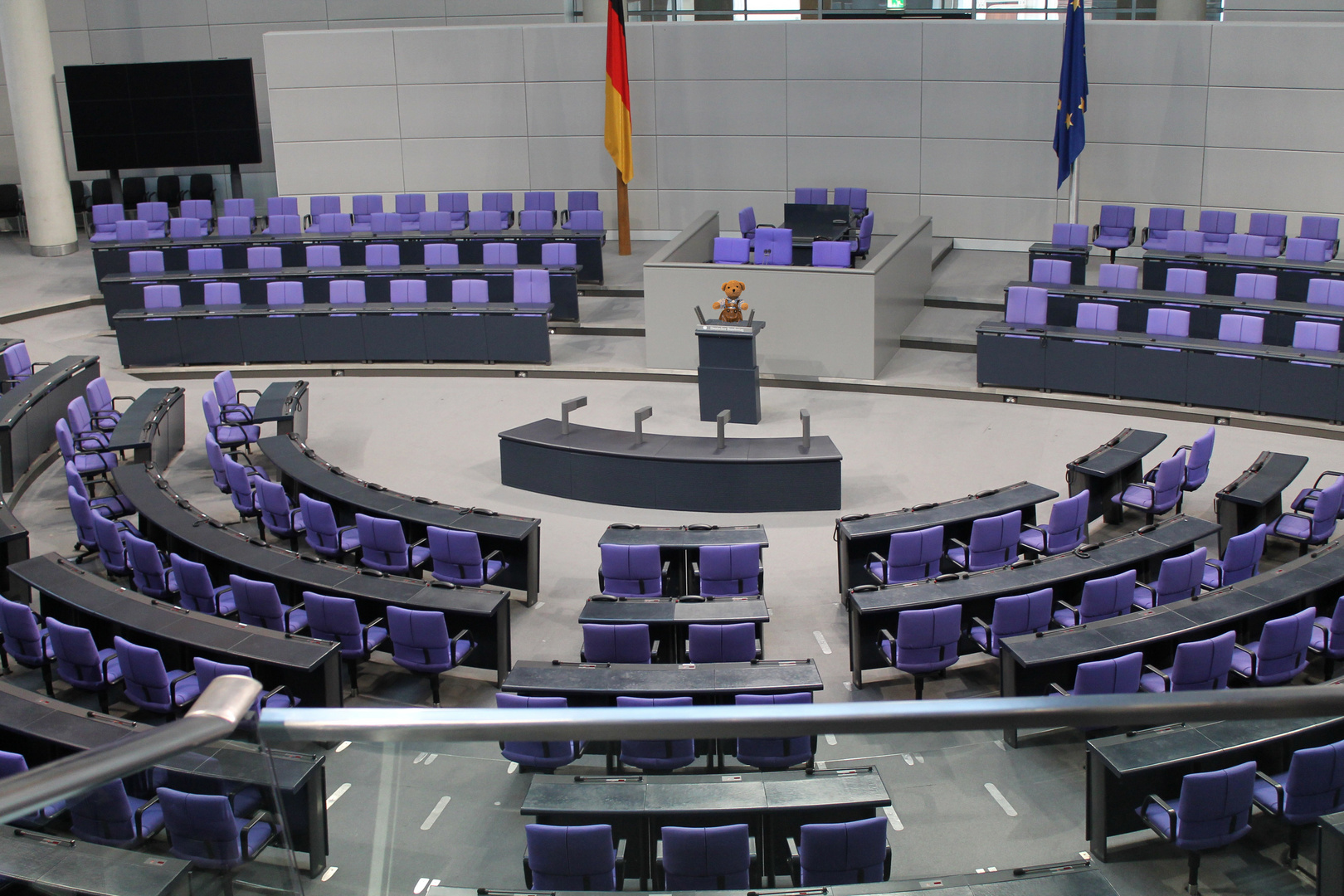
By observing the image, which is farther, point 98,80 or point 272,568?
point 98,80

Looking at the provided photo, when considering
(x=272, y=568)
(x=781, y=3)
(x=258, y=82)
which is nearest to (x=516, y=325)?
(x=272, y=568)

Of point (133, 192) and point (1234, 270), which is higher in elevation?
point (133, 192)

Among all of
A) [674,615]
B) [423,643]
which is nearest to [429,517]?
[423,643]

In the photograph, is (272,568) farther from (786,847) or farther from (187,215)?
(187,215)

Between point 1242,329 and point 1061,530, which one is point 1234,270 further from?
point 1061,530

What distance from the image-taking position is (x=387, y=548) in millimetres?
A: 9875

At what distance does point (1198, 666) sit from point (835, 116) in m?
14.6

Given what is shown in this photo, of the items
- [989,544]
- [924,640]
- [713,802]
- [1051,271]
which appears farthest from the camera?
[1051,271]

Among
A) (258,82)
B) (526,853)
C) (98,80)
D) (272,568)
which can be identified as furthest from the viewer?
(258,82)

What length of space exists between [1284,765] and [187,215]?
73.0ft

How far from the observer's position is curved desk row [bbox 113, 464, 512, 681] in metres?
8.59

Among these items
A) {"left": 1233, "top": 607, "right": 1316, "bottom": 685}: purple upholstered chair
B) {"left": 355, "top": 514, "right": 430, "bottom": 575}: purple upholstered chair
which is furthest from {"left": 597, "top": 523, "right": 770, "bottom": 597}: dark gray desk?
{"left": 1233, "top": 607, "right": 1316, "bottom": 685}: purple upholstered chair

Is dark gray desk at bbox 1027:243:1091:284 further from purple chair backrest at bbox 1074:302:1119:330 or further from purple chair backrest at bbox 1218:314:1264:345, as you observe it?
purple chair backrest at bbox 1218:314:1264:345

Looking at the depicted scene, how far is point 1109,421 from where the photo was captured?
44.3 feet
